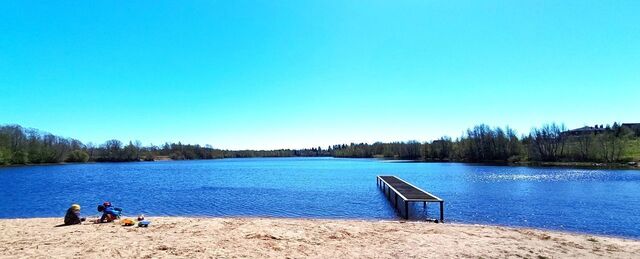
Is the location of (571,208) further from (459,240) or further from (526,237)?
(459,240)

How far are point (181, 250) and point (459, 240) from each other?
9058 millimetres

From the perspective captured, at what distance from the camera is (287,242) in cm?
1296

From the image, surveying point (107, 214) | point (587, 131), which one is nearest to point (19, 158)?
point (107, 214)

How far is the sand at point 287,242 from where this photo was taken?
1134cm

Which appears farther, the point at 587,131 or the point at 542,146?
the point at 587,131

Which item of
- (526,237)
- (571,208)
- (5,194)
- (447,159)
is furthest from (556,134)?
(5,194)

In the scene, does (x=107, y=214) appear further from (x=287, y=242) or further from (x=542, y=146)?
(x=542, y=146)

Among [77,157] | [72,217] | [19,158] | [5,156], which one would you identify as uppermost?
[5,156]

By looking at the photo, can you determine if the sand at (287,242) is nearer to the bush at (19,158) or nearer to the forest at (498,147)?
the forest at (498,147)

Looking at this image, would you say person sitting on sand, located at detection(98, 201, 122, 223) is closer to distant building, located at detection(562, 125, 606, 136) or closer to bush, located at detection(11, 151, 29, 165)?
bush, located at detection(11, 151, 29, 165)

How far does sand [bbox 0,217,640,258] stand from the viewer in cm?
1134

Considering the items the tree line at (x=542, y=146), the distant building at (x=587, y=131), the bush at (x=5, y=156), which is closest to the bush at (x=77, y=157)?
the bush at (x=5, y=156)

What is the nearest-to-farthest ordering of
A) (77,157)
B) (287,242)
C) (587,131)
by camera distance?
1. (287,242)
2. (77,157)
3. (587,131)

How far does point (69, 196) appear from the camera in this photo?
111ft
